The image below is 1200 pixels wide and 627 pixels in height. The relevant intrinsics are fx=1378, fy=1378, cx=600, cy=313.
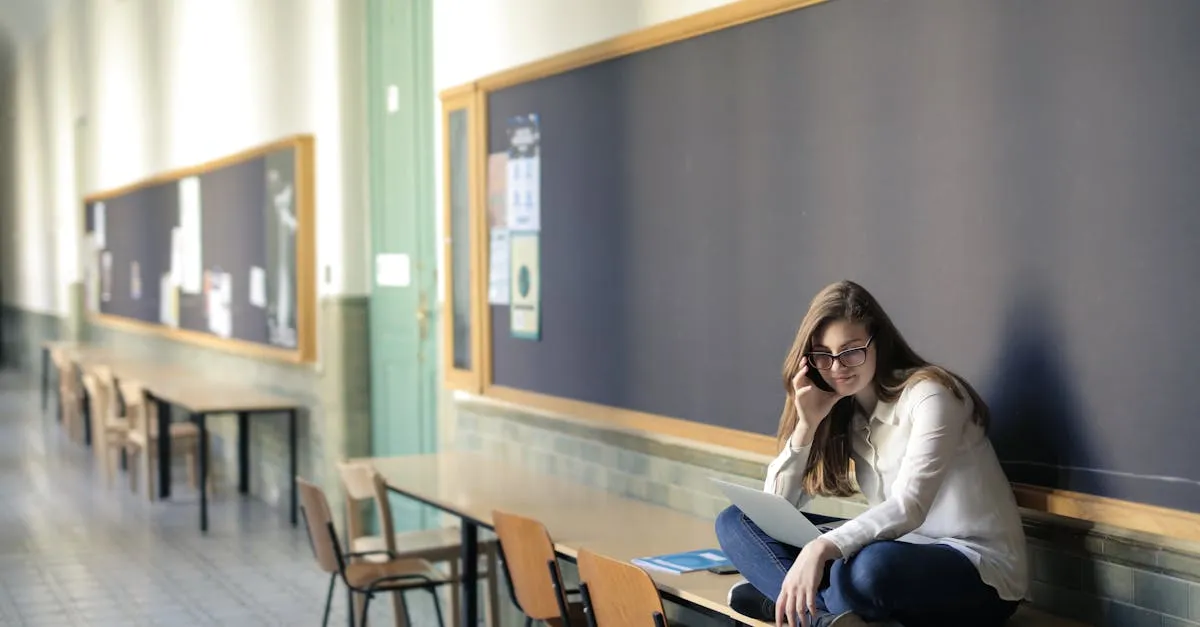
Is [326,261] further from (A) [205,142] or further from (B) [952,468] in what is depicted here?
(B) [952,468]

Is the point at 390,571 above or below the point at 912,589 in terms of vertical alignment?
below

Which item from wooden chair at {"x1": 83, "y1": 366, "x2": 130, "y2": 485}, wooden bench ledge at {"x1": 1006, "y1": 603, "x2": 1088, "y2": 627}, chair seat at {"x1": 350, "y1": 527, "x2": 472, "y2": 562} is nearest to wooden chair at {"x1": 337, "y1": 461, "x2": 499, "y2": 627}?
chair seat at {"x1": 350, "y1": 527, "x2": 472, "y2": 562}

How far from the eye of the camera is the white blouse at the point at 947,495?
2.79m

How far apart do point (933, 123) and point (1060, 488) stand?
93cm

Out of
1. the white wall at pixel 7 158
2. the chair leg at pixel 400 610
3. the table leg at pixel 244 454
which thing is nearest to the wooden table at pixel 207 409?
the table leg at pixel 244 454

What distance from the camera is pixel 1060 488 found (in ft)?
9.80

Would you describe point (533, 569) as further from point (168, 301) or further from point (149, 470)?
point (168, 301)

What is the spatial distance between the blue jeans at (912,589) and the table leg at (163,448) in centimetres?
696

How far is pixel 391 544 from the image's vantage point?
16.4 ft

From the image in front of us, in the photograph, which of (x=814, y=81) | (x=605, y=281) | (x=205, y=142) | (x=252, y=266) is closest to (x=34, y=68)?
(x=205, y=142)

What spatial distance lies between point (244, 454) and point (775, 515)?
6.86 m

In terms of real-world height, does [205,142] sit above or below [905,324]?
above

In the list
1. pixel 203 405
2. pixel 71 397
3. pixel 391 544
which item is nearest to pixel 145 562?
pixel 203 405

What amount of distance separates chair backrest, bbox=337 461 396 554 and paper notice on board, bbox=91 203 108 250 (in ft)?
34.1
